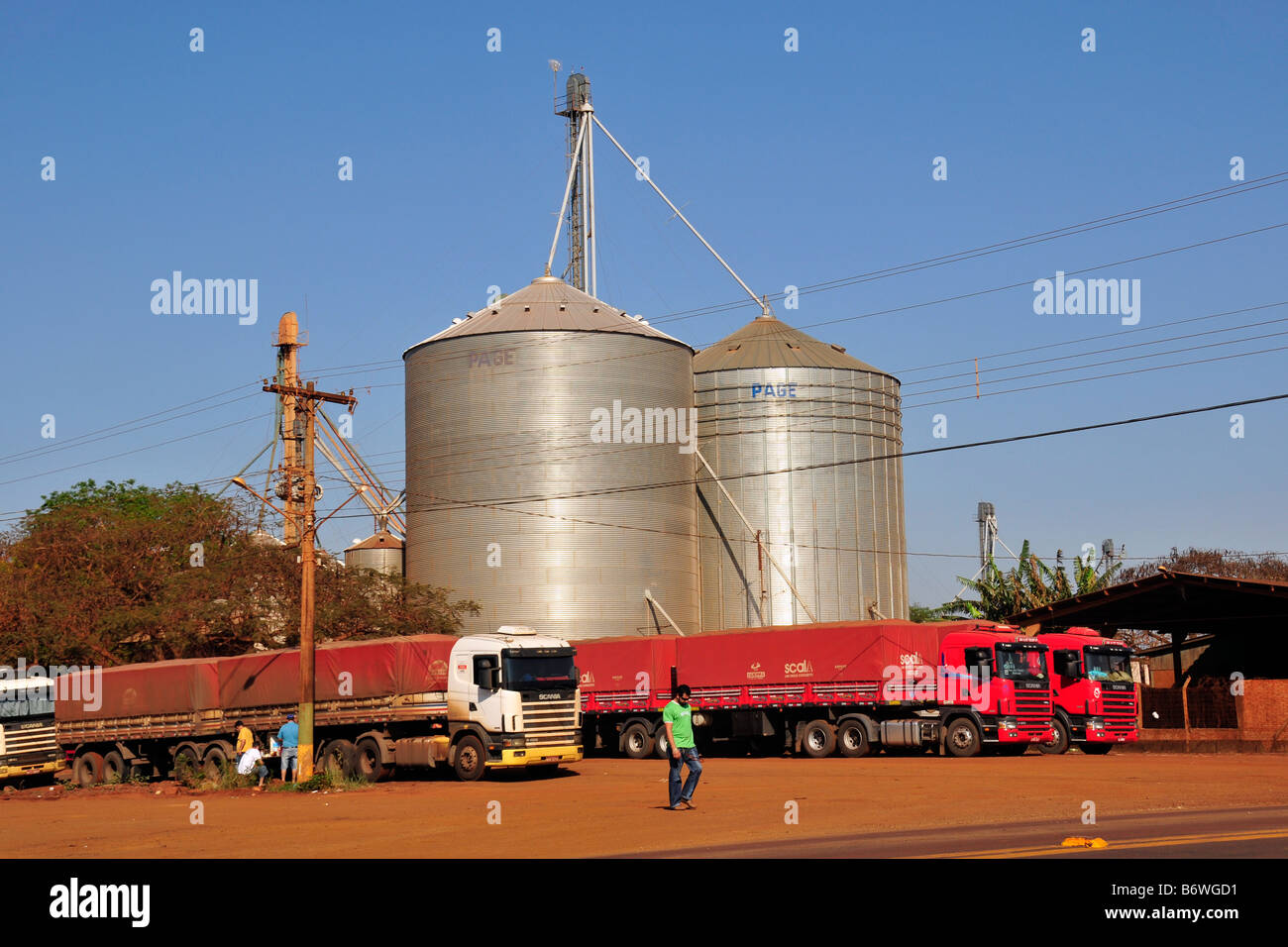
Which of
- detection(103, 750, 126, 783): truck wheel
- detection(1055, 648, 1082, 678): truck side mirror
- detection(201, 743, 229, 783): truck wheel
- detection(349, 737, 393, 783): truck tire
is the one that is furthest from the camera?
detection(103, 750, 126, 783): truck wheel

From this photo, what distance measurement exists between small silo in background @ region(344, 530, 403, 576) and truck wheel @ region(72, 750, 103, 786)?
21800 millimetres

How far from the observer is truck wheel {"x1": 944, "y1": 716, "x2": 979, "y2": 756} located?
3744 centimetres

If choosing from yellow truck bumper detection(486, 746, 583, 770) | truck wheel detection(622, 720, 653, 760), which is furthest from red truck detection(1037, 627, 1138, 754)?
yellow truck bumper detection(486, 746, 583, 770)

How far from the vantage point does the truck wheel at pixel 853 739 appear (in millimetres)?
39281

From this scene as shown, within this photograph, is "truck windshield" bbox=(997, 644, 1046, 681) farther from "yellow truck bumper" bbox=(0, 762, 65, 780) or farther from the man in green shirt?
"yellow truck bumper" bbox=(0, 762, 65, 780)

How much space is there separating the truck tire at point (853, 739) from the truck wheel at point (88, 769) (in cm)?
2240

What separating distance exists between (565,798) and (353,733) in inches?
423

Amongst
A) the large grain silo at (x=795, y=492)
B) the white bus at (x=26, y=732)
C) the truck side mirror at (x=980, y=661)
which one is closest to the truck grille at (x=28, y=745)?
the white bus at (x=26, y=732)

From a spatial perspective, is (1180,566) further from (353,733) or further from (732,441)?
(353,733)

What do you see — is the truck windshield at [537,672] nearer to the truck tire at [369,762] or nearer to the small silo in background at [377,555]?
the truck tire at [369,762]

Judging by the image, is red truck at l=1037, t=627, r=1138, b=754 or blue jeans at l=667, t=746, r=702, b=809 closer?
blue jeans at l=667, t=746, r=702, b=809

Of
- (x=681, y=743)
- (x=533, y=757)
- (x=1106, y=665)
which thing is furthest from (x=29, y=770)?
(x=1106, y=665)
